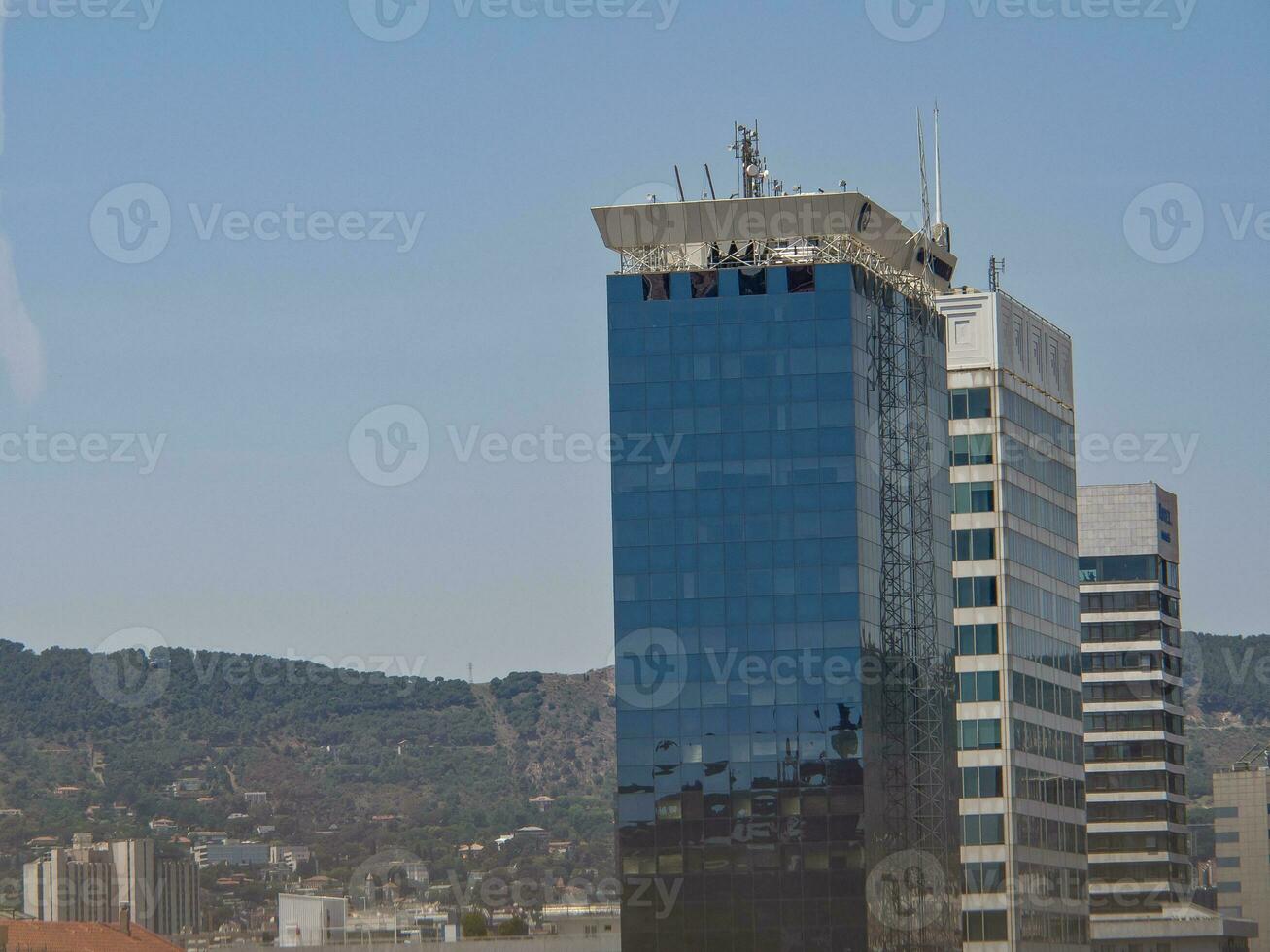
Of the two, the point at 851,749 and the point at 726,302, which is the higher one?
the point at 726,302

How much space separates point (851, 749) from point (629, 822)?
43.0 ft

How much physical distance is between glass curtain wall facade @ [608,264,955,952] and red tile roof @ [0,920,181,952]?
127 feet

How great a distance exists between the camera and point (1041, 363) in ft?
488

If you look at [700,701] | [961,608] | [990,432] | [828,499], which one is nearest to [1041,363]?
[990,432]

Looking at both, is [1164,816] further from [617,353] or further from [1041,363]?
[617,353]

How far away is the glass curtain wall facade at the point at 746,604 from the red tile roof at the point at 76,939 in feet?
127

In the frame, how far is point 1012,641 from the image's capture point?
138 m

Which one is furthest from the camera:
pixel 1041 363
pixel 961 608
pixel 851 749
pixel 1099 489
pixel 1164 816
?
pixel 1099 489

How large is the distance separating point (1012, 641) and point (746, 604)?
23.0 m

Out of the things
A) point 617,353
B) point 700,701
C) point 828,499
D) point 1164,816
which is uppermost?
point 617,353

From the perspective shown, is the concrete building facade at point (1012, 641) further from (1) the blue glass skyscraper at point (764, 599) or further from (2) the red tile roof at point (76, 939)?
(2) the red tile roof at point (76, 939)

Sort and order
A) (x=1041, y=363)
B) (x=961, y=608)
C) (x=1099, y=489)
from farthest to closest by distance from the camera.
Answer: (x=1099, y=489) → (x=1041, y=363) → (x=961, y=608)

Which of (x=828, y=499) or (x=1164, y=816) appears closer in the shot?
(x=828, y=499)

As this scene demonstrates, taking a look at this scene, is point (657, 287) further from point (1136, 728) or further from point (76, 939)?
point (1136, 728)
